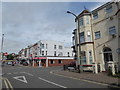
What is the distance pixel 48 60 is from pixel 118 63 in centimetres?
3280

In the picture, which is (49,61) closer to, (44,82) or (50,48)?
(50,48)

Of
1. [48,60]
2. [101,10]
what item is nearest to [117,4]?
[101,10]

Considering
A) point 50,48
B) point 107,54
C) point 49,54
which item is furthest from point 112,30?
point 50,48

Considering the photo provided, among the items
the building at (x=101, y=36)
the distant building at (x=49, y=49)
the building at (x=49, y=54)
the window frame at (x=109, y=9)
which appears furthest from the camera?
the distant building at (x=49, y=49)

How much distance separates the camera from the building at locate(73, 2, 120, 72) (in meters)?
16.2

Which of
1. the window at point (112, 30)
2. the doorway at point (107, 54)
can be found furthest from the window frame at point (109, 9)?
the doorway at point (107, 54)

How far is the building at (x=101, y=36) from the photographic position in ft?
53.1

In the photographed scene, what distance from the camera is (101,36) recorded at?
18266 mm

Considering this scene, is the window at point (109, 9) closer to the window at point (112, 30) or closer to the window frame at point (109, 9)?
the window frame at point (109, 9)

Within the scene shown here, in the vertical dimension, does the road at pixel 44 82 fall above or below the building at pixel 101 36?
below

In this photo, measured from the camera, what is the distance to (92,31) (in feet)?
64.8

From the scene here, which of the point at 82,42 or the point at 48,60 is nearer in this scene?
Result: the point at 82,42

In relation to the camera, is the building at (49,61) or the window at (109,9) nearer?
the window at (109,9)

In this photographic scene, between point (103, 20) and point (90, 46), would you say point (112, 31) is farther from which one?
point (90, 46)
